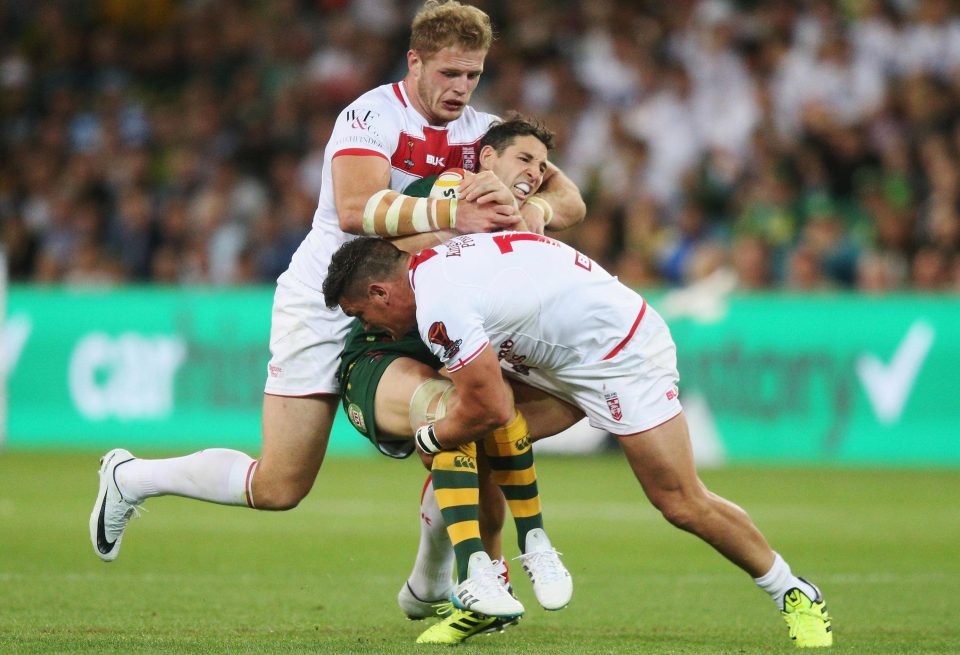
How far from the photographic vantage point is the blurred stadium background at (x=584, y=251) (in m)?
9.74

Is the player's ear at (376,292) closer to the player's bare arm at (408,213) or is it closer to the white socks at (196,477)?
the player's bare arm at (408,213)

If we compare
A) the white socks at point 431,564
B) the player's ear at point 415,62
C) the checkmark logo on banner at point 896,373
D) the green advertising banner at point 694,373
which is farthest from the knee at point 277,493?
the checkmark logo on banner at point 896,373

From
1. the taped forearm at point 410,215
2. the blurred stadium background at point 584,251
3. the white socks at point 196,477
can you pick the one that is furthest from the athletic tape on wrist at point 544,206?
the blurred stadium background at point 584,251

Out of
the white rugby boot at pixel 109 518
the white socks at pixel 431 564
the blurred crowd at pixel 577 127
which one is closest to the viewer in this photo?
the white socks at pixel 431 564

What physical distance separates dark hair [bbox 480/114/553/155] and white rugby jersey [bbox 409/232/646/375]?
Answer: 1.88 feet

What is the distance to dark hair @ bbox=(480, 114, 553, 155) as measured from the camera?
6590mm

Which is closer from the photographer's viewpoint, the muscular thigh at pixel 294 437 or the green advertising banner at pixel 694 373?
the muscular thigh at pixel 294 437

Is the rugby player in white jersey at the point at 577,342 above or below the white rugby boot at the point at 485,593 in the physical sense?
above

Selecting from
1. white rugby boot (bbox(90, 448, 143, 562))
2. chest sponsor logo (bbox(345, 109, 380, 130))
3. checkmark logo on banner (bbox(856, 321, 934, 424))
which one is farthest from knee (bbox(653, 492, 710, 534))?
checkmark logo on banner (bbox(856, 321, 934, 424))

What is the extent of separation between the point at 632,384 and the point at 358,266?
4.09 feet

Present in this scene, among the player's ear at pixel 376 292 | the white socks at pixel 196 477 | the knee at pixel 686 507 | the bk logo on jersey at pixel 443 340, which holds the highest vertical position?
the player's ear at pixel 376 292

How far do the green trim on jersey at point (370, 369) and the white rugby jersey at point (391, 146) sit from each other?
369 mm

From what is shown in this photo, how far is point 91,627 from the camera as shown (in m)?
6.26

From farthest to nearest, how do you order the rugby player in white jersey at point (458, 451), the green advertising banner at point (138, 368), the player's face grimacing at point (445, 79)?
the green advertising banner at point (138, 368), the player's face grimacing at point (445, 79), the rugby player in white jersey at point (458, 451)
